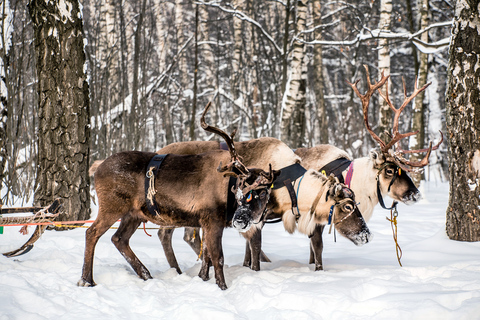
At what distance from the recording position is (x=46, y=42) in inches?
195

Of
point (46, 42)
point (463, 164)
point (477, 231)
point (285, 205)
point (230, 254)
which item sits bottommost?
point (230, 254)

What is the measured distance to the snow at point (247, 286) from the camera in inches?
107

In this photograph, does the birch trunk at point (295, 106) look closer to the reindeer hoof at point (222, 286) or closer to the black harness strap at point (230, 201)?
the black harness strap at point (230, 201)

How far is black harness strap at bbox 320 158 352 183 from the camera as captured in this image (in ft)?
15.0

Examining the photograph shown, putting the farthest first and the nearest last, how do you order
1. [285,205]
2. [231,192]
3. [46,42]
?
1. [46,42]
2. [285,205]
3. [231,192]

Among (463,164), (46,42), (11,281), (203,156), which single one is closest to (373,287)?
(203,156)

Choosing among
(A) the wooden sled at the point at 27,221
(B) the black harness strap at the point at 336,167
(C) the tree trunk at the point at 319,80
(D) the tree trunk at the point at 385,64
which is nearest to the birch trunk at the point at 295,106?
(D) the tree trunk at the point at 385,64

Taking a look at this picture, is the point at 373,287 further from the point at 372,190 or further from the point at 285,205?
the point at 372,190

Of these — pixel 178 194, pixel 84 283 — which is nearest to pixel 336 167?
pixel 178 194

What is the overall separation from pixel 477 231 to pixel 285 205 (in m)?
2.01

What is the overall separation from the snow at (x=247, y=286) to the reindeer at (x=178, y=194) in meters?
0.33

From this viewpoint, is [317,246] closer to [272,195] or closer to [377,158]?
[272,195]

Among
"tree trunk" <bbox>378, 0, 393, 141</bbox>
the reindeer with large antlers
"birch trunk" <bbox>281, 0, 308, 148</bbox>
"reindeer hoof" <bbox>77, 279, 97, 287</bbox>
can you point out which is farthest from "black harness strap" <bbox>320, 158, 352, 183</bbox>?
"tree trunk" <bbox>378, 0, 393, 141</bbox>

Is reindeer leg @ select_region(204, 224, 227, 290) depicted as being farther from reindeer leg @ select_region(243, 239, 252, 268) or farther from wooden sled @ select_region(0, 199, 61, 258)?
wooden sled @ select_region(0, 199, 61, 258)
